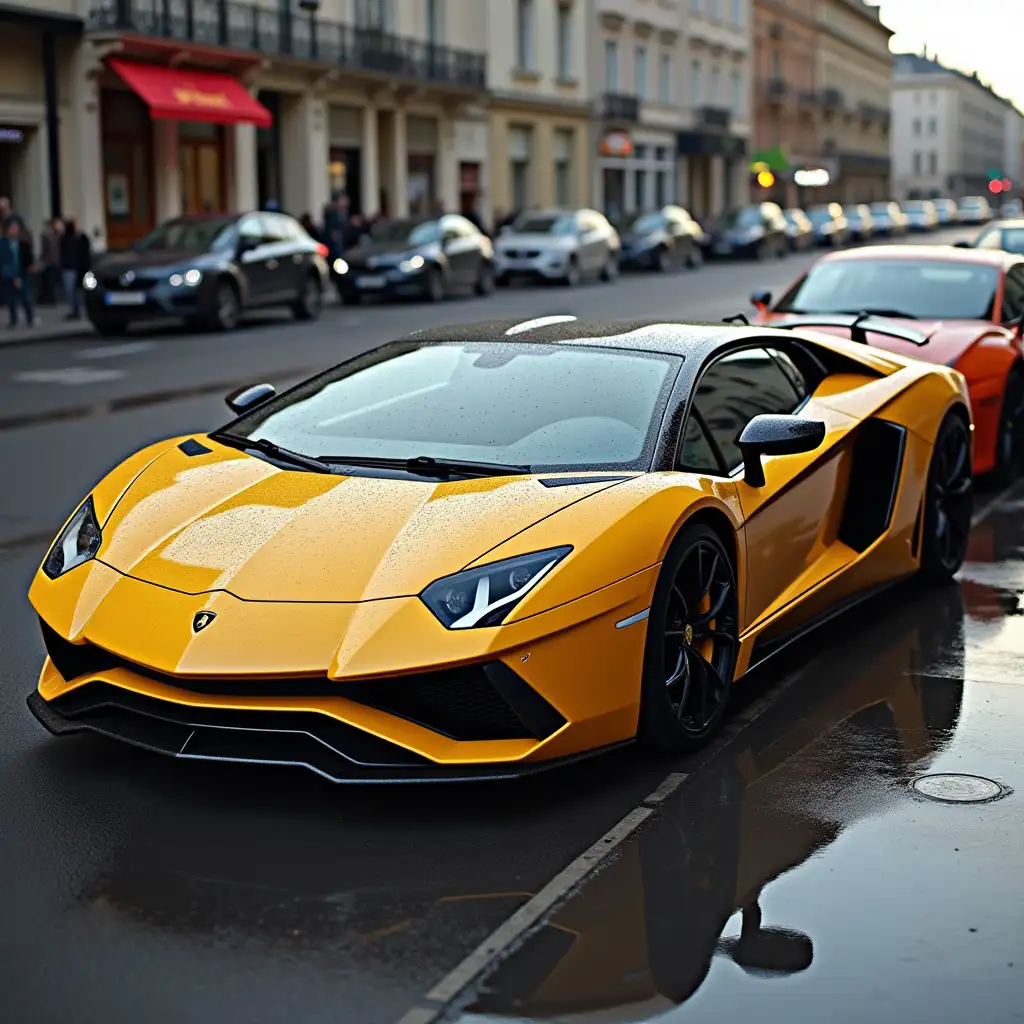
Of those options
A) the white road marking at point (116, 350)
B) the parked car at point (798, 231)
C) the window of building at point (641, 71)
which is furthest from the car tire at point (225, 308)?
the window of building at point (641, 71)

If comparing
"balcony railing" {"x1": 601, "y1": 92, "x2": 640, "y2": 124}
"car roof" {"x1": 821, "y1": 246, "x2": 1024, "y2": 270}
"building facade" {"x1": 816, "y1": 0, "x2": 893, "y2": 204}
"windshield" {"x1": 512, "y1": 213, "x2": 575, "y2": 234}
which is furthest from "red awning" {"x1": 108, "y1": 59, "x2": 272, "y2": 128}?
"building facade" {"x1": 816, "y1": 0, "x2": 893, "y2": 204}

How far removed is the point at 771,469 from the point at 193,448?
1.90 meters

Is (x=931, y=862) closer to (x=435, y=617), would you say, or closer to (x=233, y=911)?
(x=435, y=617)

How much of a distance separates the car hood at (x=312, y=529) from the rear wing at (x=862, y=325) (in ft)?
8.80

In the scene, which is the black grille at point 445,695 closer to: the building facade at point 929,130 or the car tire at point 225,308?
the car tire at point 225,308

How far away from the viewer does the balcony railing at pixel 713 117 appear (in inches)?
2697

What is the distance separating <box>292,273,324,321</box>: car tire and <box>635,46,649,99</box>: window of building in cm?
3793

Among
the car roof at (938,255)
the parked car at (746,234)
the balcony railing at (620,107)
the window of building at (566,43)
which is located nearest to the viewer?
the car roof at (938,255)

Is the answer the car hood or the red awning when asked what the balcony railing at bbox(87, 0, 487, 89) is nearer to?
the red awning

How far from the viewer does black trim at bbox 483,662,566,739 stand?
4.47 m

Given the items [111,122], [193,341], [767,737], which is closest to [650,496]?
[767,737]

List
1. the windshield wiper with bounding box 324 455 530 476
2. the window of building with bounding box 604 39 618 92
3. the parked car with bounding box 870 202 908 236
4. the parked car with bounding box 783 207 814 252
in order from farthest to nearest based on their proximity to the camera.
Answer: the parked car with bounding box 870 202 908 236
the window of building with bounding box 604 39 618 92
the parked car with bounding box 783 207 814 252
the windshield wiper with bounding box 324 455 530 476

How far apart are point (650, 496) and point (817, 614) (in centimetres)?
140

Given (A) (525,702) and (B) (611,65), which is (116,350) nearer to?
(A) (525,702)
